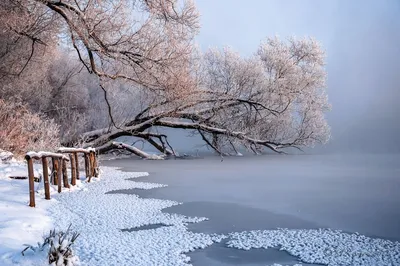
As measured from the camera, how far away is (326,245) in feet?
19.9

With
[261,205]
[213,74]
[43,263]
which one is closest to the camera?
[43,263]

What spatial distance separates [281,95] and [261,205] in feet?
43.1

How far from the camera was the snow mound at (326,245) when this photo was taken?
17.6ft

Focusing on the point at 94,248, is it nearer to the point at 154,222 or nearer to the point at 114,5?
the point at 154,222

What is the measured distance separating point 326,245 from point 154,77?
9.94m

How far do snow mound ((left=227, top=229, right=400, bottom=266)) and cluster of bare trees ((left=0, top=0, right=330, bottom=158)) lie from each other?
7763mm

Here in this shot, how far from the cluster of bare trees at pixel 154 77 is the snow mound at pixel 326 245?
7.76 m

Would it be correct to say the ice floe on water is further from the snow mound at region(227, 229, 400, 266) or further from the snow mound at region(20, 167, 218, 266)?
the snow mound at region(227, 229, 400, 266)

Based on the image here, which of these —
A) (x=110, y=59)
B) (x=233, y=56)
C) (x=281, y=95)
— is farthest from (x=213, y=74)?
(x=110, y=59)

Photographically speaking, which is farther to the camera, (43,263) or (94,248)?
(94,248)

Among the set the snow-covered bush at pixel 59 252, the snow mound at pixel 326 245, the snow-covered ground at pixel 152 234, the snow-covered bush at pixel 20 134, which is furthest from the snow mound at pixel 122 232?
the snow-covered bush at pixel 20 134

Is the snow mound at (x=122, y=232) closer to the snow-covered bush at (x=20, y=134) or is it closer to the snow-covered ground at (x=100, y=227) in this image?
the snow-covered ground at (x=100, y=227)

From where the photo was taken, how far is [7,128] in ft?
46.3

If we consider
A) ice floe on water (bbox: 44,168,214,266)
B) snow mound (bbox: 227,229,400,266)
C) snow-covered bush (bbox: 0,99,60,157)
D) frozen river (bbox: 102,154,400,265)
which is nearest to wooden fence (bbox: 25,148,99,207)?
ice floe on water (bbox: 44,168,214,266)
